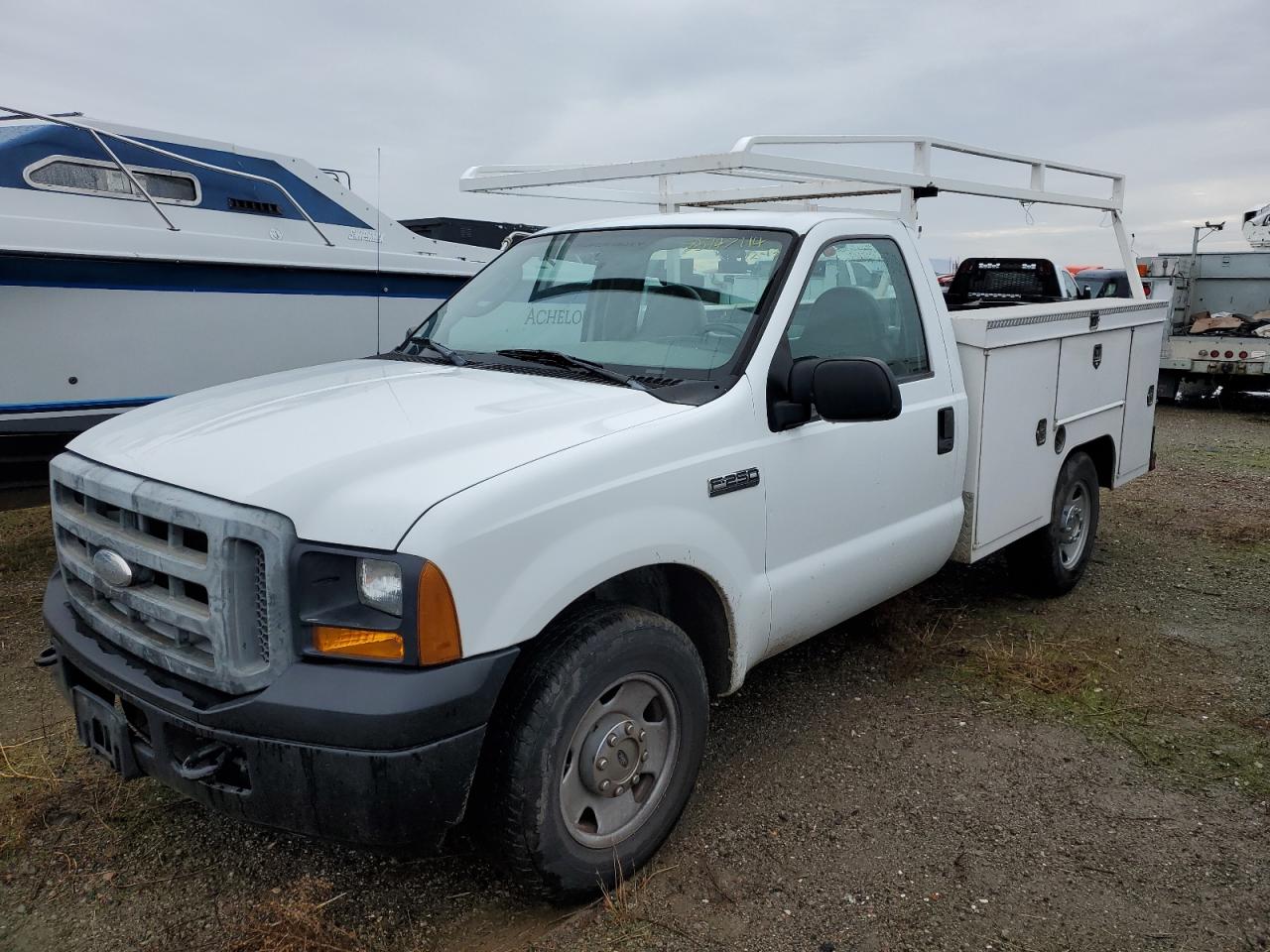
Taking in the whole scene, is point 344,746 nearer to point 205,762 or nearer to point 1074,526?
point 205,762

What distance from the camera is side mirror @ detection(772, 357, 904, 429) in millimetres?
3033

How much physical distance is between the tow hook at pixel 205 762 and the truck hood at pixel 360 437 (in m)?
0.57

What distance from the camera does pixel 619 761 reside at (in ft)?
9.25

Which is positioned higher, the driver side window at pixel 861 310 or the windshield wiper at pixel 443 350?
the driver side window at pixel 861 310

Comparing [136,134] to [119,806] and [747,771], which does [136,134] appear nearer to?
[119,806]

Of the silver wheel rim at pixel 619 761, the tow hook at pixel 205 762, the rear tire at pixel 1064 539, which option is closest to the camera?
the tow hook at pixel 205 762

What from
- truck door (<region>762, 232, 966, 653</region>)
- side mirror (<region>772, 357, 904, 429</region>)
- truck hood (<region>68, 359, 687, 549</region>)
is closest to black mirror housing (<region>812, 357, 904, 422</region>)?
side mirror (<region>772, 357, 904, 429</region>)

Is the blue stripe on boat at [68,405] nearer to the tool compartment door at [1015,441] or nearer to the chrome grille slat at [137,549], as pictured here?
the chrome grille slat at [137,549]

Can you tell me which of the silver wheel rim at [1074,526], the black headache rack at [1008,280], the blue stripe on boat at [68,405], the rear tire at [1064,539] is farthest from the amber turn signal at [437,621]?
the black headache rack at [1008,280]

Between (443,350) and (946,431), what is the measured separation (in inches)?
79.2

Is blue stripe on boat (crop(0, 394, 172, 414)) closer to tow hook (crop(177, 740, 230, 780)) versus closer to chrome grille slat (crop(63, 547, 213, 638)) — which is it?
chrome grille slat (crop(63, 547, 213, 638))

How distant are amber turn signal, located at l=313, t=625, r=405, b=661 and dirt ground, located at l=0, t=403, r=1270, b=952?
81 cm

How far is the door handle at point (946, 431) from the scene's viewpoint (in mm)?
4012

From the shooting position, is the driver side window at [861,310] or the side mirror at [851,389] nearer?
the side mirror at [851,389]
